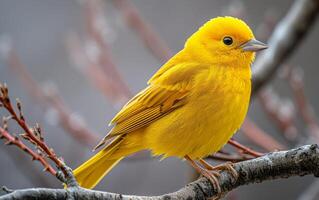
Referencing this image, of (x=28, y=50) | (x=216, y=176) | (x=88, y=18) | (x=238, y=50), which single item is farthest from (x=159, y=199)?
(x=28, y=50)

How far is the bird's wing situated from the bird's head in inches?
6.4

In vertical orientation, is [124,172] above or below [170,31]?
below

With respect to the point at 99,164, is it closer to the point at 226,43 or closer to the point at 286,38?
the point at 226,43

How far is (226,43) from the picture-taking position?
4.61 metres

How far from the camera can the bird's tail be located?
4281 millimetres

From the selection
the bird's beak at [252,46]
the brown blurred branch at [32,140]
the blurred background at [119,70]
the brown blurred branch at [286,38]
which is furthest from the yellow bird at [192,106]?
the blurred background at [119,70]

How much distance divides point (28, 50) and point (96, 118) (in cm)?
146

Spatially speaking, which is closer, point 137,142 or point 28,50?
point 137,142

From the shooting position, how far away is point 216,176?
12.3 feet

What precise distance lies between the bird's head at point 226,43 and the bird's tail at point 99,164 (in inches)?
37.1

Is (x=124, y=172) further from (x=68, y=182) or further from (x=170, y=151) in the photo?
(x=68, y=182)

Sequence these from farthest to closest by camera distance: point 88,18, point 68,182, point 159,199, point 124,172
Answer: point 124,172
point 88,18
point 159,199
point 68,182

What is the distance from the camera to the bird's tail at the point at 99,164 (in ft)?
14.0

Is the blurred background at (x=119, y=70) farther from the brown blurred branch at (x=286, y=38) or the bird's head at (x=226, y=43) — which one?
the bird's head at (x=226, y=43)
